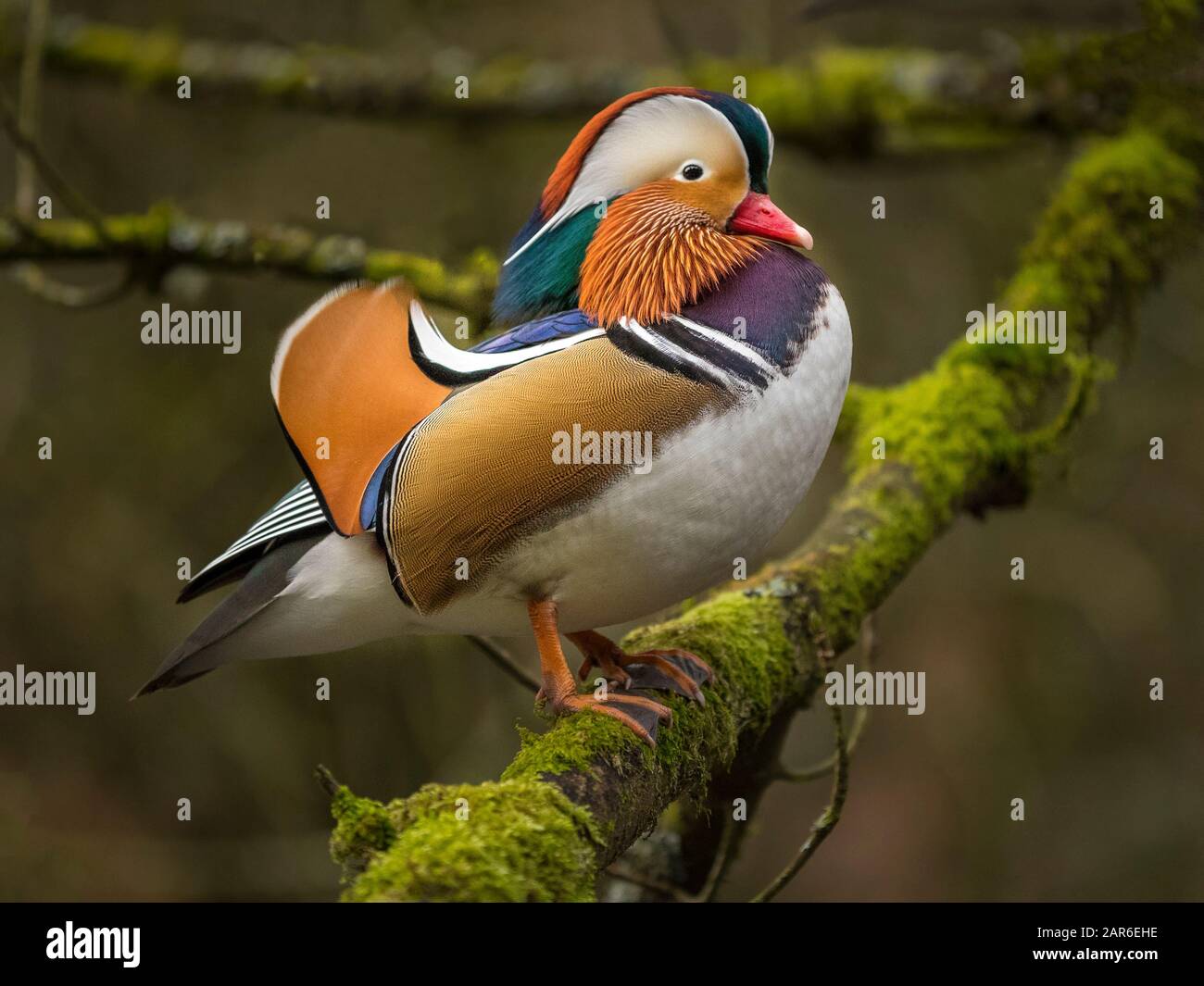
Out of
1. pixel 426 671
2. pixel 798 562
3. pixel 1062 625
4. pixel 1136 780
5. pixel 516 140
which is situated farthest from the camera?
pixel 1062 625

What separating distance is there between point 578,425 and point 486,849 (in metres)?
0.85

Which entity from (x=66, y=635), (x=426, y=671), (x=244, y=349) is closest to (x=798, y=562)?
(x=426, y=671)

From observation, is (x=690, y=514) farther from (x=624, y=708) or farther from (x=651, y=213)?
(x=651, y=213)

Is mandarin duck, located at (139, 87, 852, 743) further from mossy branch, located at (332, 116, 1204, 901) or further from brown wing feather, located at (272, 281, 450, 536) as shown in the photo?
mossy branch, located at (332, 116, 1204, 901)

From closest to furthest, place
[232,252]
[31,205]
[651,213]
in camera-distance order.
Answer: [651,213], [232,252], [31,205]

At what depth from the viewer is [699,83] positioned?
4.99 metres

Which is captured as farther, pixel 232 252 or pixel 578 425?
pixel 232 252

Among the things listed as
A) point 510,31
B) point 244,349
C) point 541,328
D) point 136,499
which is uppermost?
point 510,31

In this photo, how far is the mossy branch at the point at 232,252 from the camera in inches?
149

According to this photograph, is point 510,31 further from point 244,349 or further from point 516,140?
point 244,349

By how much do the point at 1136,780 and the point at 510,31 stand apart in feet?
16.1

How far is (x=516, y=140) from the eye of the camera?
6191mm

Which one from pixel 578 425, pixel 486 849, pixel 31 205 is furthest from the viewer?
pixel 31 205

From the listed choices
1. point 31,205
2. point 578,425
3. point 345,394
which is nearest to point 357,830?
point 578,425
